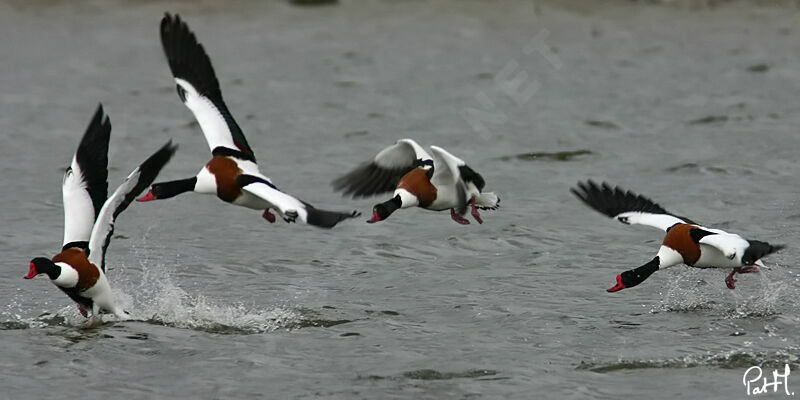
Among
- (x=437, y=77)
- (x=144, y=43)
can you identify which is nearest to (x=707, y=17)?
(x=437, y=77)

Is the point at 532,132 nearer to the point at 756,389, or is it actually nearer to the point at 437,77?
the point at 437,77

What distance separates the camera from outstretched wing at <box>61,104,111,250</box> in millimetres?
9328

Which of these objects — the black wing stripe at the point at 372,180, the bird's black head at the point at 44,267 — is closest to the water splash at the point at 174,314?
the bird's black head at the point at 44,267

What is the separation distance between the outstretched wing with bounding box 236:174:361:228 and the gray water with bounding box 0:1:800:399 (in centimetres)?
106

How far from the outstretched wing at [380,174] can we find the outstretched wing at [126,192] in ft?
5.57

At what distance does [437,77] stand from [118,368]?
10.7 meters

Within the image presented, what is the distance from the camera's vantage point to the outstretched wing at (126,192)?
340 inches

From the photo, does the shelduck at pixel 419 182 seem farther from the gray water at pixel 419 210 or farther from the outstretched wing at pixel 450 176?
the gray water at pixel 419 210

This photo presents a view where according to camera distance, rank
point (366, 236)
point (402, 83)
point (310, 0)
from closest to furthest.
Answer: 1. point (366, 236)
2. point (402, 83)
3. point (310, 0)

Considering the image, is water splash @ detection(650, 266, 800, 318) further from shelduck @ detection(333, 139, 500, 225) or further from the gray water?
shelduck @ detection(333, 139, 500, 225)

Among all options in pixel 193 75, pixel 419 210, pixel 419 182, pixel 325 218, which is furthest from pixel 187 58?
pixel 419 210

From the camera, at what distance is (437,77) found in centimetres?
1841

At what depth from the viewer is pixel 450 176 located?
9477mm
